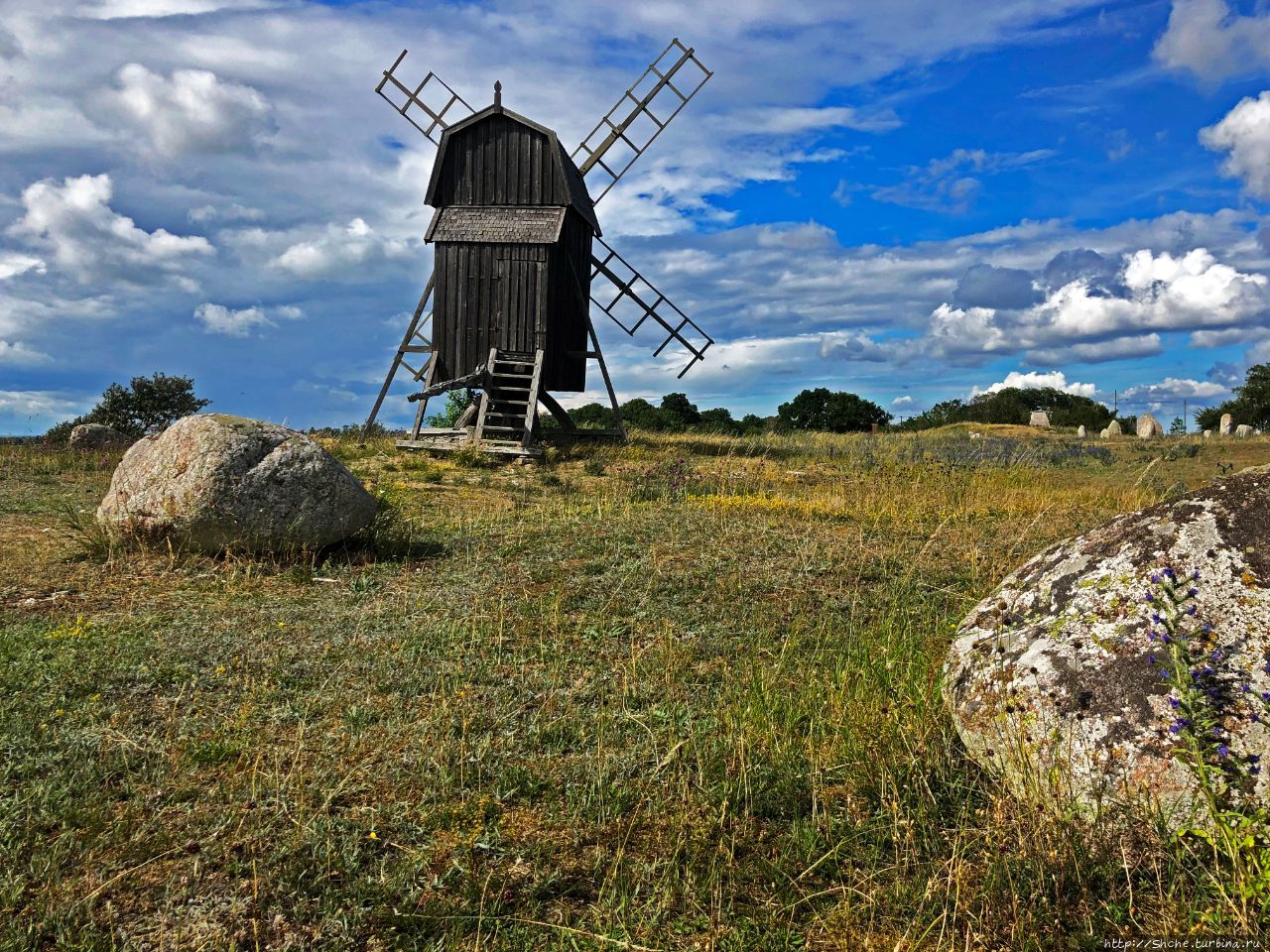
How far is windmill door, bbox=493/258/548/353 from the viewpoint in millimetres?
21109

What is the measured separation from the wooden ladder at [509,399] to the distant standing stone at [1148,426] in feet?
85.3

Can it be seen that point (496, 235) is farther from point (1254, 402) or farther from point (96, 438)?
point (1254, 402)

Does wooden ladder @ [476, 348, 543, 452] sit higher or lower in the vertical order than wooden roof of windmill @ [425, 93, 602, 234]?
lower

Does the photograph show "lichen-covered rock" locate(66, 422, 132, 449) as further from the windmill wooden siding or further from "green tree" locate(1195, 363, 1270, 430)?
"green tree" locate(1195, 363, 1270, 430)

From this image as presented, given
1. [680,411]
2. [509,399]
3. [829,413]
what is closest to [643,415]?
[680,411]

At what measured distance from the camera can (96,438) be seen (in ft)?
73.3

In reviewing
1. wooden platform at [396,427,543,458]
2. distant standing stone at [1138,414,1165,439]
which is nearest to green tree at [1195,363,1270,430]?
distant standing stone at [1138,414,1165,439]

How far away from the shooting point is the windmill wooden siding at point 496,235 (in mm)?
21031

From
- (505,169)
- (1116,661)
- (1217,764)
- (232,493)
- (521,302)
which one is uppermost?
(505,169)

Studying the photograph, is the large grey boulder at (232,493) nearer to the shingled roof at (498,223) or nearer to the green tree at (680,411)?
the shingled roof at (498,223)

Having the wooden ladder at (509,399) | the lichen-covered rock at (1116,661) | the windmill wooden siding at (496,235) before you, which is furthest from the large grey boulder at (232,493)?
the windmill wooden siding at (496,235)

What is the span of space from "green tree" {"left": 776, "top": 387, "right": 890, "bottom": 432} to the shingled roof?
21368mm

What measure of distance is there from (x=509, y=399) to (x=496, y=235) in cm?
396

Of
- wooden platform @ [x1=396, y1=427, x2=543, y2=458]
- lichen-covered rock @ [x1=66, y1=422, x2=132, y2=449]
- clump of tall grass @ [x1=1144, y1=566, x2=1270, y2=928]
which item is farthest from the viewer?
lichen-covered rock @ [x1=66, y1=422, x2=132, y2=449]
